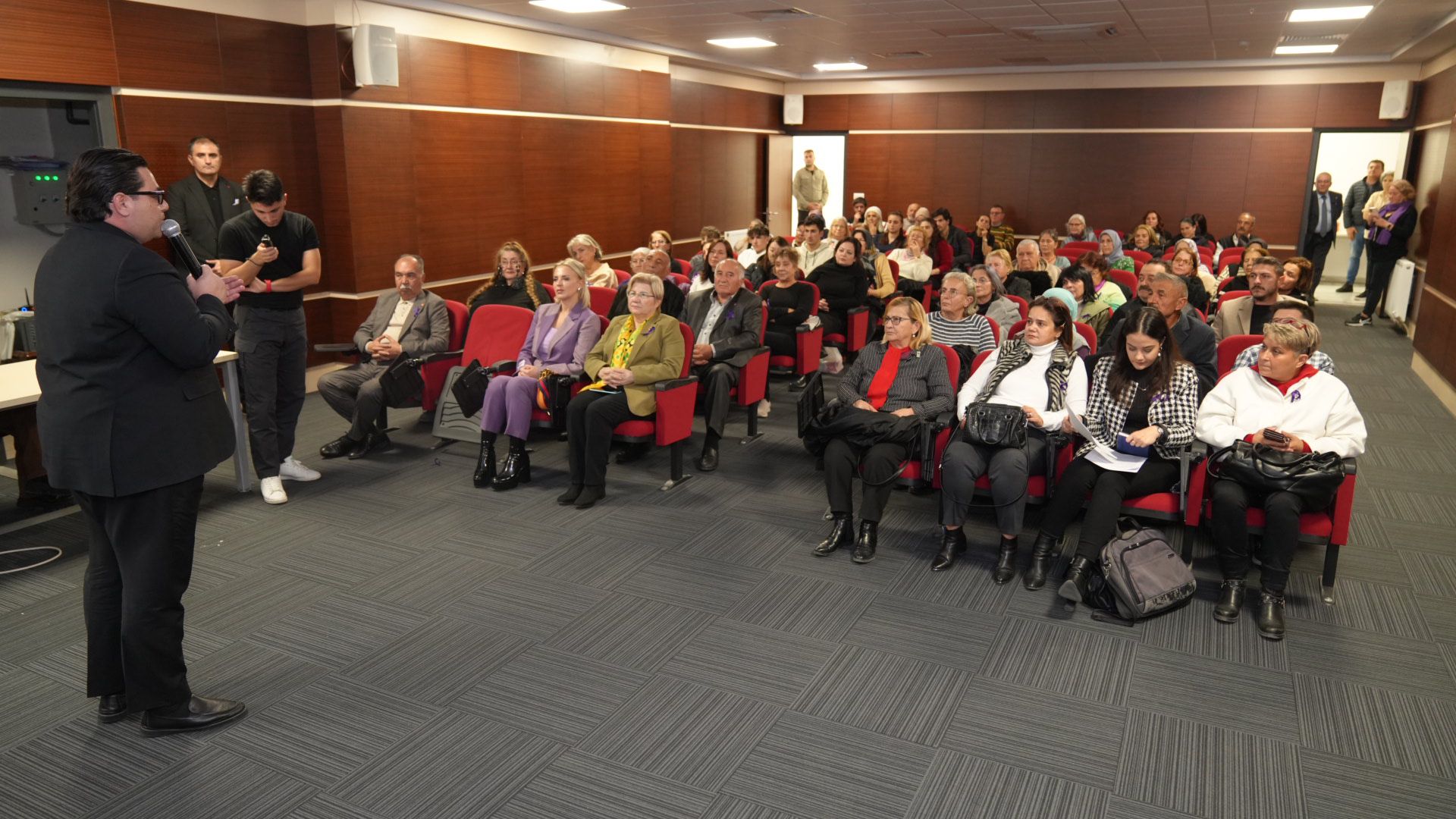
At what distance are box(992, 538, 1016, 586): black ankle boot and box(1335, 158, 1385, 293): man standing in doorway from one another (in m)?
10.3

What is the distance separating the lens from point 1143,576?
3779 millimetres

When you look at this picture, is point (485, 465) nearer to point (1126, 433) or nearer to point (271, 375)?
point (271, 375)

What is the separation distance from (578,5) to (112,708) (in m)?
6.77

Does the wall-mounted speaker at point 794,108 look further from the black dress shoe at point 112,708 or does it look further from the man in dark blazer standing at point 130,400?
the black dress shoe at point 112,708

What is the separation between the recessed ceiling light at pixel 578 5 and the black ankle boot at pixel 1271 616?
6.62 metres

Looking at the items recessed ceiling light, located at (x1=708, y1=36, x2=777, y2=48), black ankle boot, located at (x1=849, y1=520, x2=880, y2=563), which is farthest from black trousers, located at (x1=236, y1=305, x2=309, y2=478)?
recessed ceiling light, located at (x1=708, y1=36, x2=777, y2=48)

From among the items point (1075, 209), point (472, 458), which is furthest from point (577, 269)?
point (1075, 209)

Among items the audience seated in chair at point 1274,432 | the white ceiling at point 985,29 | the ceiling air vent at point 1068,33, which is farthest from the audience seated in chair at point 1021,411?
the ceiling air vent at point 1068,33

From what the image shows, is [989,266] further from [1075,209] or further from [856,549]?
[1075,209]

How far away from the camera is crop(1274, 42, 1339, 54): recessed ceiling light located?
10.7 metres

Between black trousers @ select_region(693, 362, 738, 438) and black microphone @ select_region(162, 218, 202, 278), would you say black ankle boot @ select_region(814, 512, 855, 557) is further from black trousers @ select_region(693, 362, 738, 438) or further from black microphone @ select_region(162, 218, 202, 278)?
black microphone @ select_region(162, 218, 202, 278)

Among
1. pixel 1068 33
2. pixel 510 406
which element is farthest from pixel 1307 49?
pixel 510 406

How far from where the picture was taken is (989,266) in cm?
715

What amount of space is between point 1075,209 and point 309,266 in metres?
11.9
